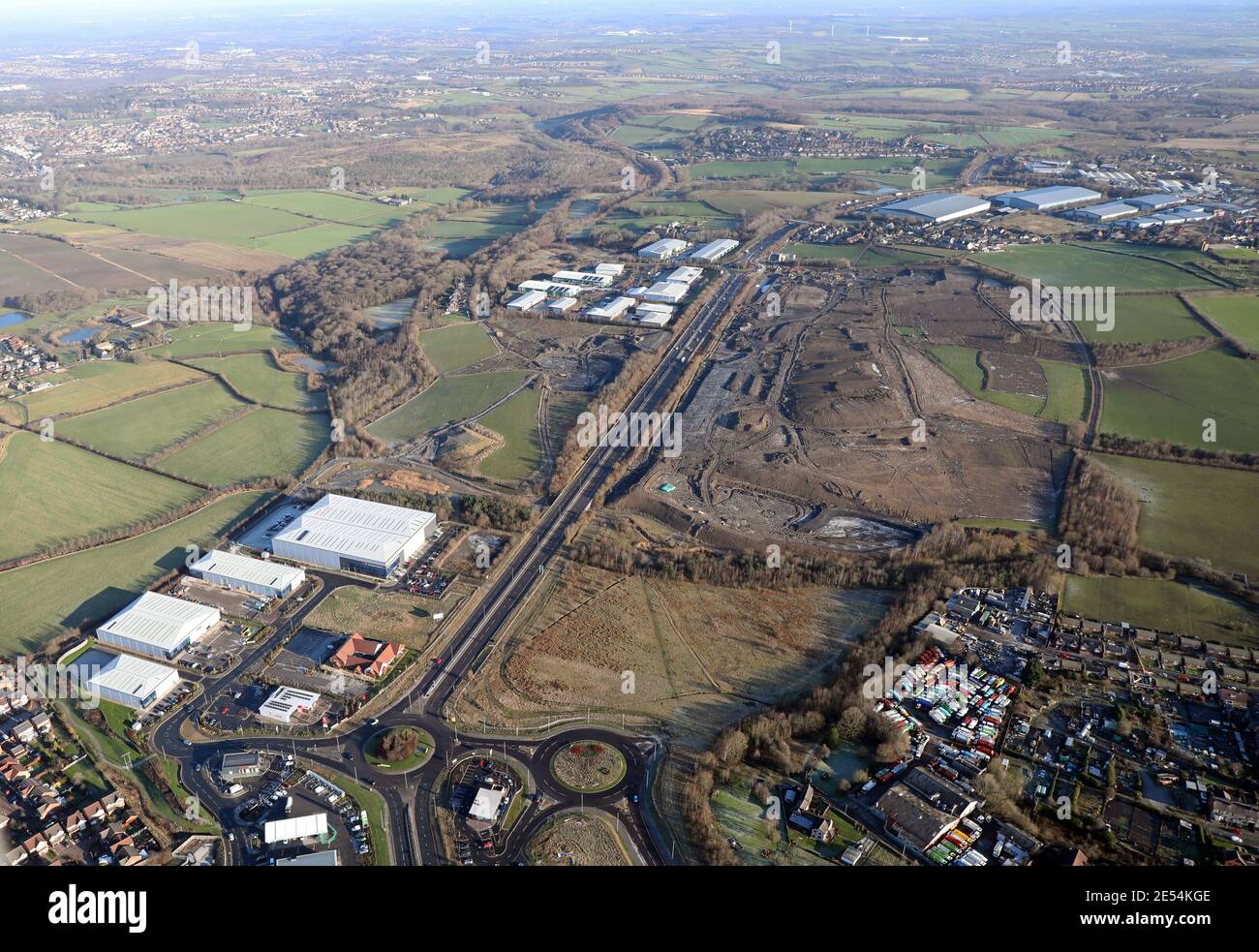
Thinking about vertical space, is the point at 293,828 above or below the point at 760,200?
below

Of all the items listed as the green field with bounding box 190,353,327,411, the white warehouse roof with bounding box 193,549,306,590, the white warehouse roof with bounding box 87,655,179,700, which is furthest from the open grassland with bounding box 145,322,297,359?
the white warehouse roof with bounding box 87,655,179,700

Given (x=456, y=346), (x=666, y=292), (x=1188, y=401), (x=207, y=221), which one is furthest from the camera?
(x=207, y=221)

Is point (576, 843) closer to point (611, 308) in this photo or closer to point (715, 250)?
point (611, 308)

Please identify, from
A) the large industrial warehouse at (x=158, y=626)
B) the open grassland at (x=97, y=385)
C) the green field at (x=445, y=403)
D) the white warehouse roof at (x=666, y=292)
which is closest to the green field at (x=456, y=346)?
the green field at (x=445, y=403)

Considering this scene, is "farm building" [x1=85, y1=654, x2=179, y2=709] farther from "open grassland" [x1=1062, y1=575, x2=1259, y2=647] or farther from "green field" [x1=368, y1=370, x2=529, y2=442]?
"open grassland" [x1=1062, y1=575, x2=1259, y2=647]

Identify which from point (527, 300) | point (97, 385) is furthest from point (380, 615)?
point (527, 300)

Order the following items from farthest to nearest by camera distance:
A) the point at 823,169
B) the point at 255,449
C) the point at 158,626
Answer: the point at 823,169
the point at 255,449
the point at 158,626
